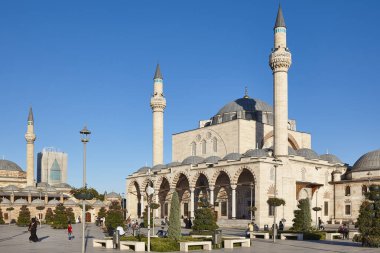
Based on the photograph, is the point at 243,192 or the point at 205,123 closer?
the point at 243,192

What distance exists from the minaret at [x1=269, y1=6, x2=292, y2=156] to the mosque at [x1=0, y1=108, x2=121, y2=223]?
1045 inches

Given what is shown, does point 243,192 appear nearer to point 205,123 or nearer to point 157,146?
point 157,146

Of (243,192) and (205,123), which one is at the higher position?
(205,123)

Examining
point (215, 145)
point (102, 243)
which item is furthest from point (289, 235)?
point (215, 145)

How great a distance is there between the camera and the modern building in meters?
110

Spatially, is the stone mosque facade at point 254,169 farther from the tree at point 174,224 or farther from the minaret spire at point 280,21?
the tree at point 174,224

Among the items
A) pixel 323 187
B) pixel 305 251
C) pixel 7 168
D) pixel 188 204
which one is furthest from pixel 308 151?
pixel 7 168

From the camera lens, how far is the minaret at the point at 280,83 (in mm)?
48062

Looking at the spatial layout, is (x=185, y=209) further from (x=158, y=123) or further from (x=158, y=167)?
(x=158, y=123)

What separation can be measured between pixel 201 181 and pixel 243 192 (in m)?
6.74

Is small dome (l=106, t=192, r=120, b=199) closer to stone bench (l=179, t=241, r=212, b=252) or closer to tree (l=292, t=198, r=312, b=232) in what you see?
tree (l=292, t=198, r=312, b=232)

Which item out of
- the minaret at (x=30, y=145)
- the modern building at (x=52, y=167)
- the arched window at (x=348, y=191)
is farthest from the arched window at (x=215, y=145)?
the modern building at (x=52, y=167)

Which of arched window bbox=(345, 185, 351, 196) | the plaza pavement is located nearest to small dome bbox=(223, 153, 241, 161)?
arched window bbox=(345, 185, 351, 196)

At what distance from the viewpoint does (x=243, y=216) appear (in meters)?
50.8
